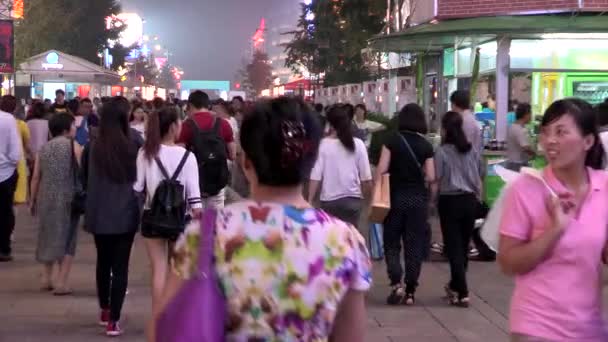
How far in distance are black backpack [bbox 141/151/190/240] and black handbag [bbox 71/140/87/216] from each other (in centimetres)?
196

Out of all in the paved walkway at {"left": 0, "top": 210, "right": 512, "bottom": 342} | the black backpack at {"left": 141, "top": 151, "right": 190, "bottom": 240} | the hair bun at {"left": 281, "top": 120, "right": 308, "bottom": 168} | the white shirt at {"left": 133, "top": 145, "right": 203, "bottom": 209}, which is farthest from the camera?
the paved walkway at {"left": 0, "top": 210, "right": 512, "bottom": 342}

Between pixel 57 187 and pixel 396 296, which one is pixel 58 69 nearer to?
pixel 57 187

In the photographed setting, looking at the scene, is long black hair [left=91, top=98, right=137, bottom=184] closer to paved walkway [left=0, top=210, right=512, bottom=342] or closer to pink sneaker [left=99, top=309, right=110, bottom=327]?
pink sneaker [left=99, top=309, right=110, bottom=327]

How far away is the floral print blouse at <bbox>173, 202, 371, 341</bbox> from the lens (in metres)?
2.87

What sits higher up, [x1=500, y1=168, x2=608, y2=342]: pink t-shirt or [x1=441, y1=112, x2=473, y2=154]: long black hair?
[x1=441, y1=112, x2=473, y2=154]: long black hair

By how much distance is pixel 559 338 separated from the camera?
3.85 m

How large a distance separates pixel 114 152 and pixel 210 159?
1.39 m

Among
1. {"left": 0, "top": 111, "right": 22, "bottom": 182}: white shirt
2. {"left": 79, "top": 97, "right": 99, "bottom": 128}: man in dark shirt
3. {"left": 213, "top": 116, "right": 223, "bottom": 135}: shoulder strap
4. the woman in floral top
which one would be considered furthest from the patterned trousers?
{"left": 79, "top": 97, "right": 99, "bottom": 128}: man in dark shirt

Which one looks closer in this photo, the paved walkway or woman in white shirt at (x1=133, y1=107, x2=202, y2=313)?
woman in white shirt at (x1=133, y1=107, x2=202, y2=313)

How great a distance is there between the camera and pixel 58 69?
125 feet

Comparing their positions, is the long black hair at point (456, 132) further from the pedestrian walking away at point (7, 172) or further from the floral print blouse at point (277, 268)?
the floral print blouse at point (277, 268)

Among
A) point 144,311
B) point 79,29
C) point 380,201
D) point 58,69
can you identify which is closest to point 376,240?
point 380,201

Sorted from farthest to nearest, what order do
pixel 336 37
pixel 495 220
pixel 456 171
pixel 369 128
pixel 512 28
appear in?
1. pixel 336 37
2. pixel 369 128
3. pixel 512 28
4. pixel 456 171
5. pixel 495 220

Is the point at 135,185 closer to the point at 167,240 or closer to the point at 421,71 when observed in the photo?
the point at 167,240
